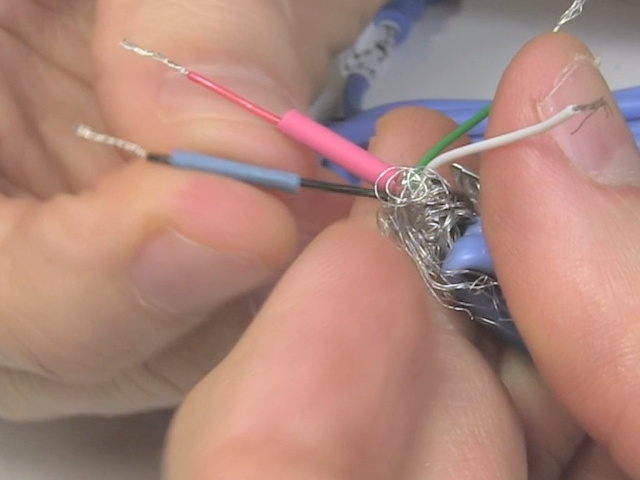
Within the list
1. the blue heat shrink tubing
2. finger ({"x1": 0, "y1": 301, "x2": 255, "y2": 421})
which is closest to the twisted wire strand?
the blue heat shrink tubing

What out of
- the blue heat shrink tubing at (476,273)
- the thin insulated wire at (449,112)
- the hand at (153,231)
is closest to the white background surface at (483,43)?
the thin insulated wire at (449,112)

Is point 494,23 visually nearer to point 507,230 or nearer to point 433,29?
point 433,29

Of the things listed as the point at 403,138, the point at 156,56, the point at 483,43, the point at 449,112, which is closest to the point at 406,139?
the point at 403,138

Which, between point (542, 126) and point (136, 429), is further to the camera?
point (136, 429)

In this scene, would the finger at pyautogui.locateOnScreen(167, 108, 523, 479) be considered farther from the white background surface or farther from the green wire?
the white background surface

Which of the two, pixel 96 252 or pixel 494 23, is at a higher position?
pixel 494 23

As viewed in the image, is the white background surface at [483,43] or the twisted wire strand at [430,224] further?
the white background surface at [483,43]

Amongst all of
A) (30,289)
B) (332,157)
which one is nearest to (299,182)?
(332,157)

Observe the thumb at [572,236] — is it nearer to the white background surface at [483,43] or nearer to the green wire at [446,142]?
the green wire at [446,142]
